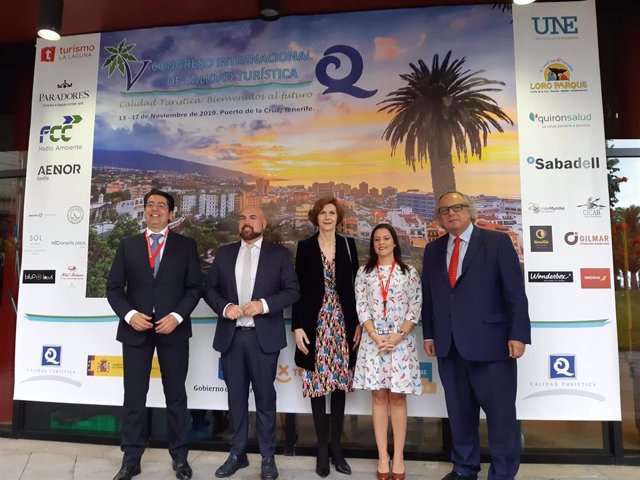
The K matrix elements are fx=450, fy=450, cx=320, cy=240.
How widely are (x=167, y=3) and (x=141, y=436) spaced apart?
343 centimetres

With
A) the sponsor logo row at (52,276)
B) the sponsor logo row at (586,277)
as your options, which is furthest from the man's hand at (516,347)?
the sponsor logo row at (52,276)

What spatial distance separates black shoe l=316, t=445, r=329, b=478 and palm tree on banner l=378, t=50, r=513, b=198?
7.03 ft

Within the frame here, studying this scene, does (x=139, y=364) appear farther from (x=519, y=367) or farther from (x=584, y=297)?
(x=584, y=297)

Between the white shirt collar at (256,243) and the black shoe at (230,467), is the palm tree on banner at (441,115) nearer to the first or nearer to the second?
the white shirt collar at (256,243)

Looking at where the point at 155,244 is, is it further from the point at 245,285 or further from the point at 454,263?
the point at 454,263

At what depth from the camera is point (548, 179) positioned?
3541 mm

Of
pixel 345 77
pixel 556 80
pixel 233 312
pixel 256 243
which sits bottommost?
pixel 233 312

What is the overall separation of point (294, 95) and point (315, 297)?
5.99 ft

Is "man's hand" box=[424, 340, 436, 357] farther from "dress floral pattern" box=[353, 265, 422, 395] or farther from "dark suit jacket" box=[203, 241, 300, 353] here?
"dark suit jacket" box=[203, 241, 300, 353]

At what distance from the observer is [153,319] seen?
10.1 feet

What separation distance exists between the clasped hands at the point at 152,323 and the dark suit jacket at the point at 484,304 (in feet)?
5.80

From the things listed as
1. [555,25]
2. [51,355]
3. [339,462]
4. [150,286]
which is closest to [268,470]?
[339,462]

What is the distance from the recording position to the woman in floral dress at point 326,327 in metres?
3.14

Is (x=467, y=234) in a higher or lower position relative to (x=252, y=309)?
higher
